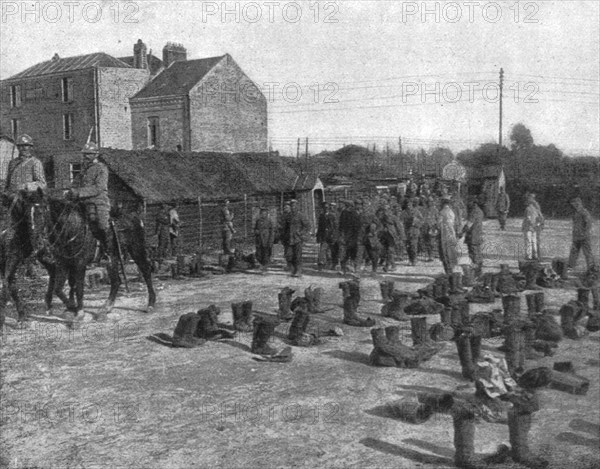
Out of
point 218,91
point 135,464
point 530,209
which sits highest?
point 218,91

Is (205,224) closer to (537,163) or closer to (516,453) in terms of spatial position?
(516,453)

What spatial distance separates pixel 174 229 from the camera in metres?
20.5

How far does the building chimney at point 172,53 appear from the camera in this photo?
143ft

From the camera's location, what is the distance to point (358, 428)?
629cm

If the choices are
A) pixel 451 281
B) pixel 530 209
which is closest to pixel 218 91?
pixel 530 209

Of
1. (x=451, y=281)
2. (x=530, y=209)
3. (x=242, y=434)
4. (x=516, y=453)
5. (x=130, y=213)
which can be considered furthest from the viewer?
(x=530, y=209)

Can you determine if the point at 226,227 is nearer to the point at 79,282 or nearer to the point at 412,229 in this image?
the point at 412,229

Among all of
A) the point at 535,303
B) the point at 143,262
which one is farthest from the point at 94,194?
the point at 535,303

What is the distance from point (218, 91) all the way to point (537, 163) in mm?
18928

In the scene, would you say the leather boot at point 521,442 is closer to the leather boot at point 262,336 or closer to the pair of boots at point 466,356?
the pair of boots at point 466,356

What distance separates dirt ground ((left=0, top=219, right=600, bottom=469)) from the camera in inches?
225

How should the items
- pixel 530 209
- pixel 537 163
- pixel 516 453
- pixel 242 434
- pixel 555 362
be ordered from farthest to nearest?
pixel 537 163, pixel 530 209, pixel 555 362, pixel 242 434, pixel 516 453

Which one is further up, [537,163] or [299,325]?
[537,163]

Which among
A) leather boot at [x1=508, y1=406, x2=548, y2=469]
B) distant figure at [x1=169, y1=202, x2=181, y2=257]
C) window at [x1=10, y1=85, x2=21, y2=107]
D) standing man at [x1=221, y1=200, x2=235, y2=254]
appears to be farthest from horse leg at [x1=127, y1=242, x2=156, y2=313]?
window at [x1=10, y1=85, x2=21, y2=107]
